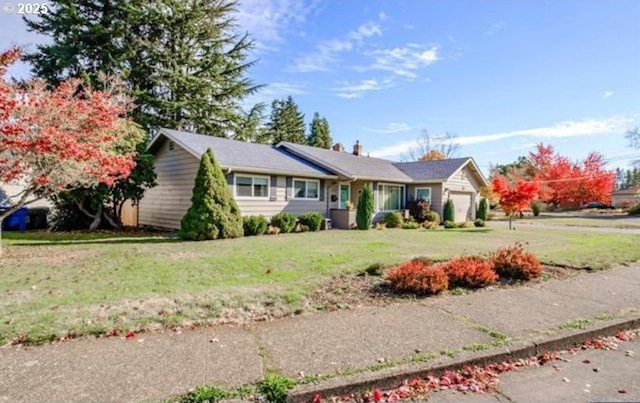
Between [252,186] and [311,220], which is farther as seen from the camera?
[311,220]

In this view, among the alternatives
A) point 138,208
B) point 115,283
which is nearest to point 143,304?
point 115,283

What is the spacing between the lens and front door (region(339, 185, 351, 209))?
19.9 meters

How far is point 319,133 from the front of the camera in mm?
54906

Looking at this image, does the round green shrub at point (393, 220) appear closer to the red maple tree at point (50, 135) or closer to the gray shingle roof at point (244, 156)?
the gray shingle roof at point (244, 156)

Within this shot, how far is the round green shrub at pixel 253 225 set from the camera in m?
14.0

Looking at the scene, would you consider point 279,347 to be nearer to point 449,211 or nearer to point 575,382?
point 575,382

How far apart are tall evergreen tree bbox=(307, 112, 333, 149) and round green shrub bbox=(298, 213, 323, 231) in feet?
125

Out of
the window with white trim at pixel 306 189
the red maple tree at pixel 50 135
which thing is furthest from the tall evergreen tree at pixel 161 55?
the red maple tree at pixel 50 135

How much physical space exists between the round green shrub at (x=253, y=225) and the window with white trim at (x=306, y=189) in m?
3.17

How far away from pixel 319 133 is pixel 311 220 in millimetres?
40178

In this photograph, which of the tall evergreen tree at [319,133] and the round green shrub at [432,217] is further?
the tall evergreen tree at [319,133]

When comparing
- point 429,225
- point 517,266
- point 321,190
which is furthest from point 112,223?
point 517,266

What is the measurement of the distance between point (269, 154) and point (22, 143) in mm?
10824

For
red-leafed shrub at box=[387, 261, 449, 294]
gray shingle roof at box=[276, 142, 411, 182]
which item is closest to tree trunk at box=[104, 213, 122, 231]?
gray shingle roof at box=[276, 142, 411, 182]
